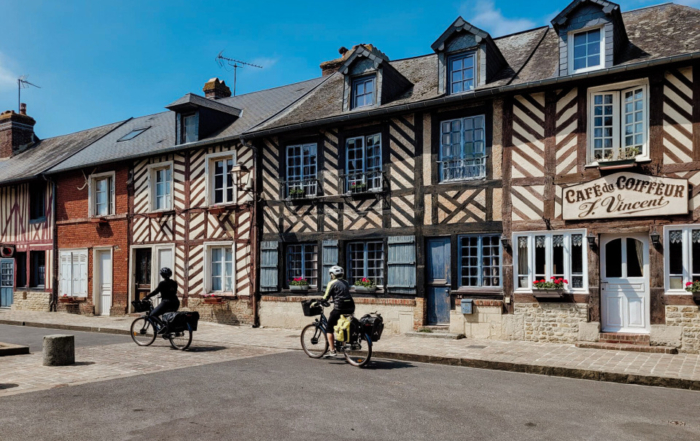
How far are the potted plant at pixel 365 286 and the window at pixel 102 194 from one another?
9.54 metres

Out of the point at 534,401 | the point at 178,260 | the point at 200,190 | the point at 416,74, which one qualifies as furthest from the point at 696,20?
the point at 178,260

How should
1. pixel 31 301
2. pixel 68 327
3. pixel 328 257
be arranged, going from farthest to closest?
pixel 31 301, pixel 68 327, pixel 328 257

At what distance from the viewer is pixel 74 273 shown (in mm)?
20000

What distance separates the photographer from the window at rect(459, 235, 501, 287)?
12.5m

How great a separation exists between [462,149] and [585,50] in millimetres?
2992

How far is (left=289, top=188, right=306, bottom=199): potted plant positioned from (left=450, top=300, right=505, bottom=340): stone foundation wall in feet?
15.6

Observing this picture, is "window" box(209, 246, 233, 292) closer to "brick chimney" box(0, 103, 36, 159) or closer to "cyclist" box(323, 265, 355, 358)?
"cyclist" box(323, 265, 355, 358)

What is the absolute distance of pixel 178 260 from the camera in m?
17.5

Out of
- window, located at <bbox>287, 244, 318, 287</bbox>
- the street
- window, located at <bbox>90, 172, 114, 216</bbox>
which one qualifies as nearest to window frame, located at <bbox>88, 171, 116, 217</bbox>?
window, located at <bbox>90, 172, 114, 216</bbox>

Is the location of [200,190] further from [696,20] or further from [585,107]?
[696,20]

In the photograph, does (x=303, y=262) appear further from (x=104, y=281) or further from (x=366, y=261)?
(x=104, y=281)

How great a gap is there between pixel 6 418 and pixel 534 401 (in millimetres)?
5430

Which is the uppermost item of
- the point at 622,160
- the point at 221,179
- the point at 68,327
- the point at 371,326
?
the point at 221,179

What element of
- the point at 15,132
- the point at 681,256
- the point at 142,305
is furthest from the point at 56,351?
the point at 15,132
